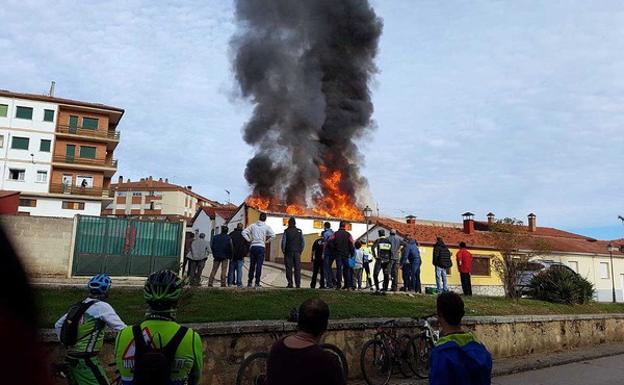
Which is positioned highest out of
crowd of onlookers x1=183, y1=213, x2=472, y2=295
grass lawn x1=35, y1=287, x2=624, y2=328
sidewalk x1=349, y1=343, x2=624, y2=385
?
crowd of onlookers x1=183, y1=213, x2=472, y2=295

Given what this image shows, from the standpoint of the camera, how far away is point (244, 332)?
24.2ft

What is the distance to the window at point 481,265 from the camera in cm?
3353

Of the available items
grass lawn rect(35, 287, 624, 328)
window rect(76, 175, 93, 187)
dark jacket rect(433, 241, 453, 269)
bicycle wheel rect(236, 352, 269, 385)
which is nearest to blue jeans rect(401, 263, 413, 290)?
dark jacket rect(433, 241, 453, 269)

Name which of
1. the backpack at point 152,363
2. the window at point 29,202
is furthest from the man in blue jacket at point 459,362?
the window at point 29,202

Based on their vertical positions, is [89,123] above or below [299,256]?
above

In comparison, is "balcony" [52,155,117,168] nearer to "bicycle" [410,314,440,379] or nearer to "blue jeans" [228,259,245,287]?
"blue jeans" [228,259,245,287]

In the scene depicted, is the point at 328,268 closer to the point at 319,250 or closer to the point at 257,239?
the point at 319,250

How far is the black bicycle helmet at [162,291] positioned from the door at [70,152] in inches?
2157

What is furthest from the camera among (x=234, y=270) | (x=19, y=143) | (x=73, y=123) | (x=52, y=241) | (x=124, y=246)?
(x=73, y=123)

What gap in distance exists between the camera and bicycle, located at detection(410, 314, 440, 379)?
8703 millimetres

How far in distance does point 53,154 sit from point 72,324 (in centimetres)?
5396

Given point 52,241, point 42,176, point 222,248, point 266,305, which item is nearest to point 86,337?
point 266,305

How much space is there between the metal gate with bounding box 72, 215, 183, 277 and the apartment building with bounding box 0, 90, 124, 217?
36.1 m

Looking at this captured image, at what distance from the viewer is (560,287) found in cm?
1650
